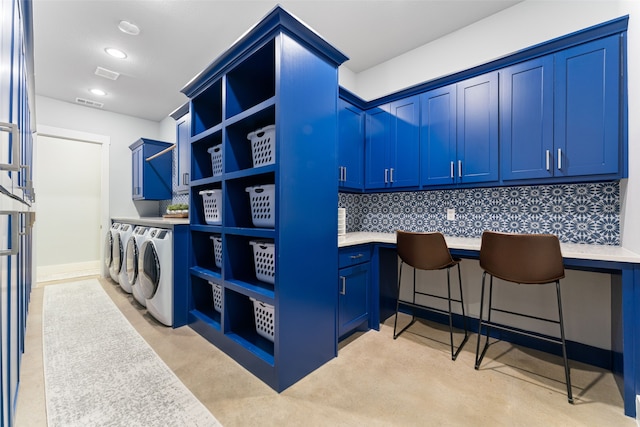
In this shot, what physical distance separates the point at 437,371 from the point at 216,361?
1587 millimetres

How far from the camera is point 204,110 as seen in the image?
106 inches

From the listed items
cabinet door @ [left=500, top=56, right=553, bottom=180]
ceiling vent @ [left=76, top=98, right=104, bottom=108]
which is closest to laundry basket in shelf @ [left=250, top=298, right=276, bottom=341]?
cabinet door @ [left=500, top=56, right=553, bottom=180]

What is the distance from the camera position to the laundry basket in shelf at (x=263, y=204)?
1898 mm

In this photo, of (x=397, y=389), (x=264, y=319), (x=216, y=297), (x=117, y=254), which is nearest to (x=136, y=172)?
(x=117, y=254)

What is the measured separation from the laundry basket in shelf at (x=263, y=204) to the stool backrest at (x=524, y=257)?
4.82 feet

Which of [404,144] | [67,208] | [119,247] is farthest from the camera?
[67,208]

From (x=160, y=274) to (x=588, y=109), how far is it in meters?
3.62

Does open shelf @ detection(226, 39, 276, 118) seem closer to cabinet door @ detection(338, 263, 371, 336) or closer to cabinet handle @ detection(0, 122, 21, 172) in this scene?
cabinet handle @ detection(0, 122, 21, 172)

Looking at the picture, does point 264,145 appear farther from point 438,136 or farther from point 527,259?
point 527,259

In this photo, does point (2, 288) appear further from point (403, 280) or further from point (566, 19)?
point (566, 19)

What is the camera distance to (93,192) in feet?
17.7

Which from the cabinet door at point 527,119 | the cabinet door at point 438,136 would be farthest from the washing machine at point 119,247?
the cabinet door at point 527,119

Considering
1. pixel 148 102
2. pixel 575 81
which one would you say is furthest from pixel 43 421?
pixel 148 102

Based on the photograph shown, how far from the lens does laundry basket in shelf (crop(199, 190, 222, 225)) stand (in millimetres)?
2350
